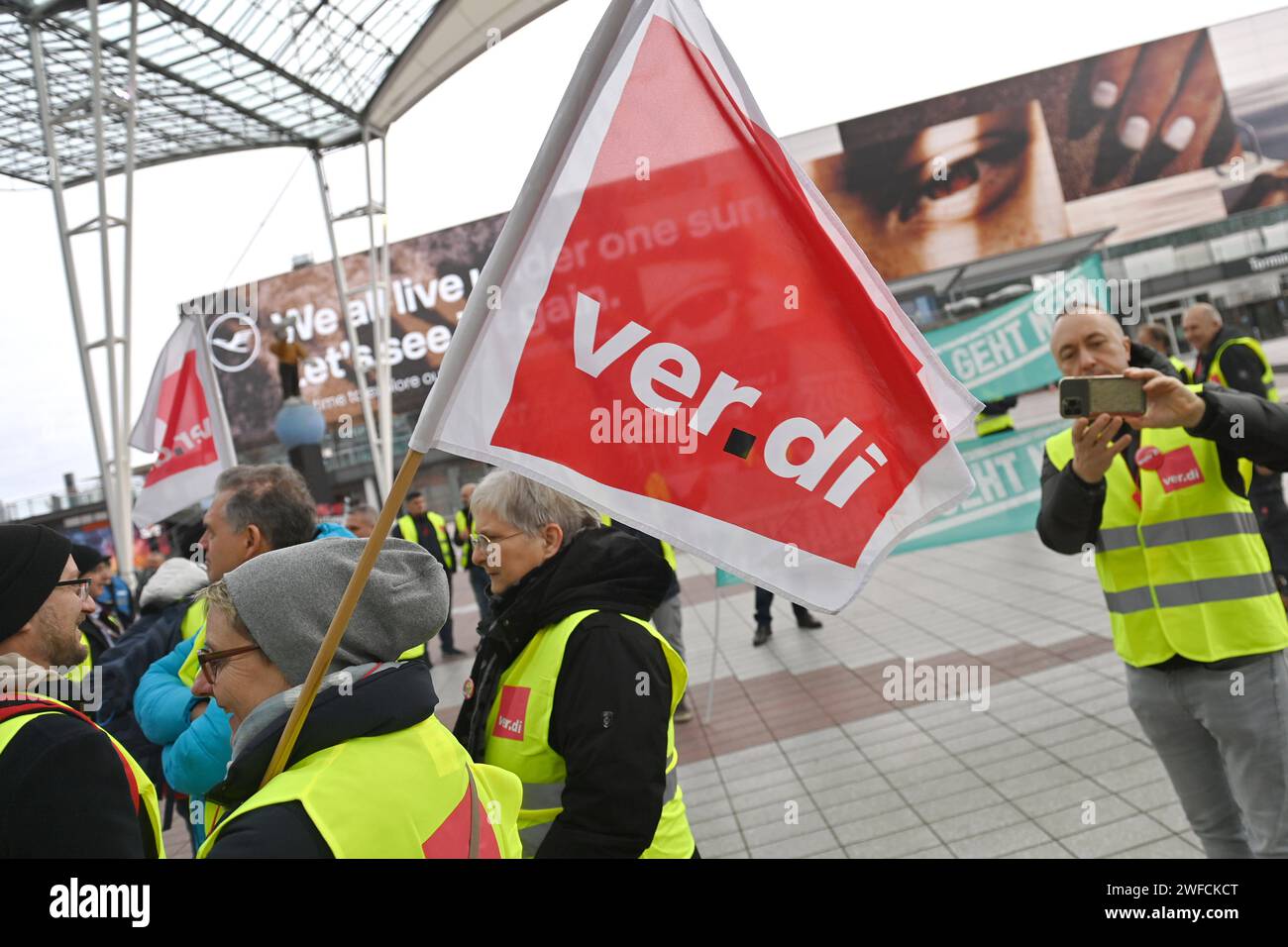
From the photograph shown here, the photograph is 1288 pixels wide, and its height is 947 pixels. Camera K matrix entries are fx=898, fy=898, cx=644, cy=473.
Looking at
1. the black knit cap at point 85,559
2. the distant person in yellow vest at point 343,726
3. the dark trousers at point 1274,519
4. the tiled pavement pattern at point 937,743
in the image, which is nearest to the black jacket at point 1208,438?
the tiled pavement pattern at point 937,743

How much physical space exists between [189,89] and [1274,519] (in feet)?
49.5

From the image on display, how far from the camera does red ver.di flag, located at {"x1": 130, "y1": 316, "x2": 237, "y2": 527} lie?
7.07 metres

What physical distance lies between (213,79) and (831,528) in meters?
15.3

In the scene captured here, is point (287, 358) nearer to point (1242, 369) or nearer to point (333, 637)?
point (1242, 369)

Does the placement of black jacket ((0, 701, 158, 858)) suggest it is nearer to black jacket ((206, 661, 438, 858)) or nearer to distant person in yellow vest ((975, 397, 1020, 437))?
black jacket ((206, 661, 438, 858))

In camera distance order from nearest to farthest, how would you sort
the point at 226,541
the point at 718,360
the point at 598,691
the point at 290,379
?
the point at 718,360 → the point at 598,691 → the point at 226,541 → the point at 290,379

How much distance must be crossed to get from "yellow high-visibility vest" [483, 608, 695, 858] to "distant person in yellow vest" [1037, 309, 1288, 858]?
4.29ft

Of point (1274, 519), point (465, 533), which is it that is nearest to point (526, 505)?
point (1274, 519)

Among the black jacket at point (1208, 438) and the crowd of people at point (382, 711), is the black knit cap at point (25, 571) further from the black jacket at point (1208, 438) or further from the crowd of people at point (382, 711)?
the black jacket at point (1208, 438)

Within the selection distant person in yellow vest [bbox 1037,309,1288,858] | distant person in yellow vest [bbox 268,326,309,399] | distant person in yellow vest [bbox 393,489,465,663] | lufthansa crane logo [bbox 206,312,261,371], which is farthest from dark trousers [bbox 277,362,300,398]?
lufthansa crane logo [bbox 206,312,261,371]

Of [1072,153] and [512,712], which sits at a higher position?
[1072,153]

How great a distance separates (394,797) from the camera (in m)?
1.21

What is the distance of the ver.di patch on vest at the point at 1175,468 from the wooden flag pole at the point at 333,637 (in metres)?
2.02
